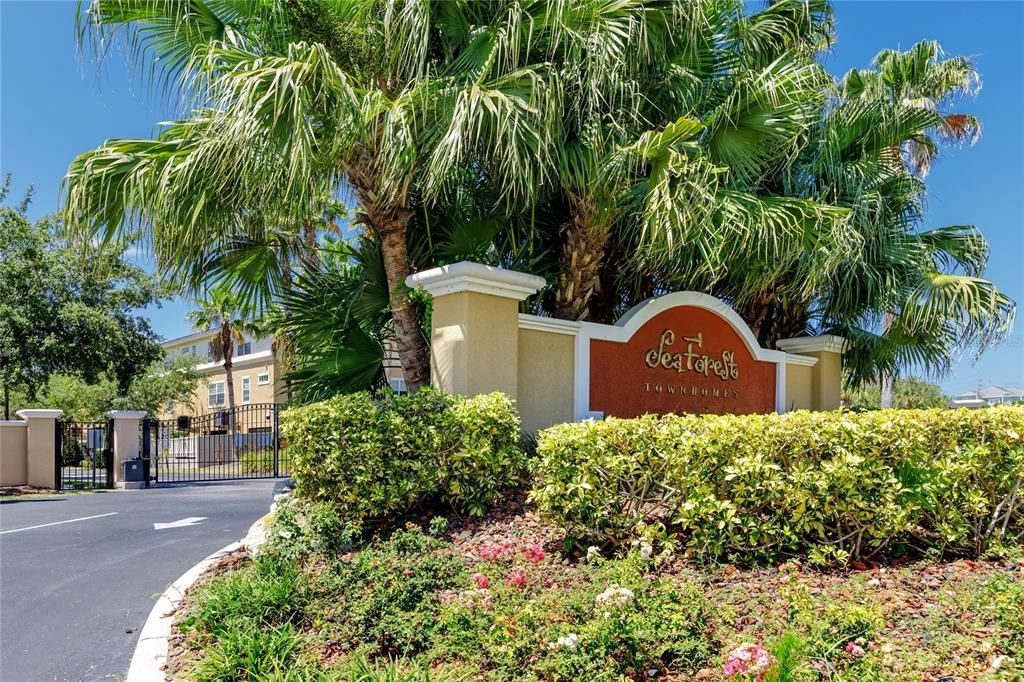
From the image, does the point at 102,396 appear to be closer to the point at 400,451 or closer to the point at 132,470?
the point at 132,470

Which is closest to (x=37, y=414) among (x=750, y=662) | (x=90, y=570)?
(x=90, y=570)

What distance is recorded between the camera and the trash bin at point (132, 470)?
1869 centimetres

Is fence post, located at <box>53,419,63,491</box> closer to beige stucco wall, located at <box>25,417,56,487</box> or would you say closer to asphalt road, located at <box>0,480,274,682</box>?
beige stucco wall, located at <box>25,417,56,487</box>

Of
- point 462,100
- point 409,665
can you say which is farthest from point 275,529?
point 462,100

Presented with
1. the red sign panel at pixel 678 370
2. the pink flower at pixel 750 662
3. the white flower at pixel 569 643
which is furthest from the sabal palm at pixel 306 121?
the pink flower at pixel 750 662

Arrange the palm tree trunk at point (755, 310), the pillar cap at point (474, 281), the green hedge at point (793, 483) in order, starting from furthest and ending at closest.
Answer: the palm tree trunk at point (755, 310) < the pillar cap at point (474, 281) < the green hedge at point (793, 483)

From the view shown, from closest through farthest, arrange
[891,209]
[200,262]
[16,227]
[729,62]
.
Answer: [200,262], [729,62], [891,209], [16,227]

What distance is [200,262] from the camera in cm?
796

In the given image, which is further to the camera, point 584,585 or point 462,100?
point 462,100

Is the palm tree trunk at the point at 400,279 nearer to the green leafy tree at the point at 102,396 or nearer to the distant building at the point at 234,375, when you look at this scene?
the green leafy tree at the point at 102,396

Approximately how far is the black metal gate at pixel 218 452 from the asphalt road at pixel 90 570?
5.09m

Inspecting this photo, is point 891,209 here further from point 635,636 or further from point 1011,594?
point 635,636

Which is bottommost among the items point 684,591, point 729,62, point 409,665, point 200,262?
point 409,665

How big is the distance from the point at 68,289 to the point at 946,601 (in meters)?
21.1
